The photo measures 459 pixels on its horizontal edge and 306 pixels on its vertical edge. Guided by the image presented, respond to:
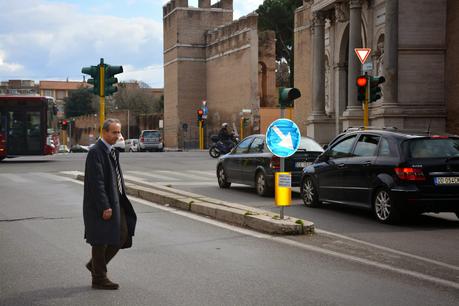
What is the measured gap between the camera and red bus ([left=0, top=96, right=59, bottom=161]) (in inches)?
1280

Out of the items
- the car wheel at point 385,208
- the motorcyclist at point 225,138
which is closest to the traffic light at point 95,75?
the car wheel at point 385,208

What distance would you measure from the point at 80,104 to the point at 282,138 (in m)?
106

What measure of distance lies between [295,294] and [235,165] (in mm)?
11457

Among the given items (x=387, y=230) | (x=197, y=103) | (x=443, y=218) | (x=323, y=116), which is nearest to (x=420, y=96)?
Result: (x=323, y=116)

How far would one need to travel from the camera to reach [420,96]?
2950cm

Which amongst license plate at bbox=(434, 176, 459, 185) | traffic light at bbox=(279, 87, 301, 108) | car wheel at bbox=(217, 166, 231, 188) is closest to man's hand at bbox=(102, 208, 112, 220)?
traffic light at bbox=(279, 87, 301, 108)

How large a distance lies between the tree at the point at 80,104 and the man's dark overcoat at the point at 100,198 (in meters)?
109

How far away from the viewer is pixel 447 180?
38.3ft

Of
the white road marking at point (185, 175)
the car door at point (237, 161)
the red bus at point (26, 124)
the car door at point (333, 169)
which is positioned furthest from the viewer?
the red bus at point (26, 124)

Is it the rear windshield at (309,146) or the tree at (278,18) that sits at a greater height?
the tree at (278,18)

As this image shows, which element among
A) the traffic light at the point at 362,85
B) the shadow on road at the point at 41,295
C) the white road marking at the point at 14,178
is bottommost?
the shadow on road at the point at 41,295

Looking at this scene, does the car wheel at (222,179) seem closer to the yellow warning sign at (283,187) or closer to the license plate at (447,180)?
the yellow warning sign at (283,187)

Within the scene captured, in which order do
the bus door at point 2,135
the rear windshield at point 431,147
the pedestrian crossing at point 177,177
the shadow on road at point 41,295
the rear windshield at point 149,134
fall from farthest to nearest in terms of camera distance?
1. the rear windshield at point 149,134
2. the bus door at point 2,135
3. the pedestrian crossing at point 177,177
4. the rear windshield at point 431,147
5. the shadow on road at point 41,295

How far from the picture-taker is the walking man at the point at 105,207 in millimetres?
6836
